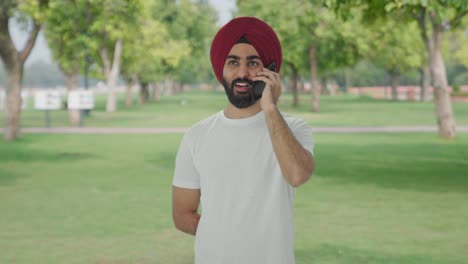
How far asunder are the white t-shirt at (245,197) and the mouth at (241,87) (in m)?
0.10

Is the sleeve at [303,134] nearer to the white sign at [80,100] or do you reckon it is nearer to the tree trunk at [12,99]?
the tree trunk at [12,99]

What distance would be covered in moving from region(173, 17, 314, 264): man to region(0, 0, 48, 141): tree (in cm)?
2148

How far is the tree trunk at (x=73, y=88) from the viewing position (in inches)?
1305

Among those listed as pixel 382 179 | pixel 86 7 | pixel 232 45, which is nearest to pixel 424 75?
pixel 86 7

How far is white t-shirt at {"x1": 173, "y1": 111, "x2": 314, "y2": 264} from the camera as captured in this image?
266cm

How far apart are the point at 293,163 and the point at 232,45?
0.49m

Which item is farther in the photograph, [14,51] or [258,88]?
[14,51]

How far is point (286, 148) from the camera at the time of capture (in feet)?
8.41

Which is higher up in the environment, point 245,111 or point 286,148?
point 245,111

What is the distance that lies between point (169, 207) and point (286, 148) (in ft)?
29.7

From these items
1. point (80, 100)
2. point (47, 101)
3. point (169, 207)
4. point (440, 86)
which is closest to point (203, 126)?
point (169, 207)

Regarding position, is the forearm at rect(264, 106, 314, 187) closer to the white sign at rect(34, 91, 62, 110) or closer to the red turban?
the red turban

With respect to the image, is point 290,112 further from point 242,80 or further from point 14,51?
point 242,80

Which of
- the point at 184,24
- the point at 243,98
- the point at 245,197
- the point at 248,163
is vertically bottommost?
the point at 245,197
